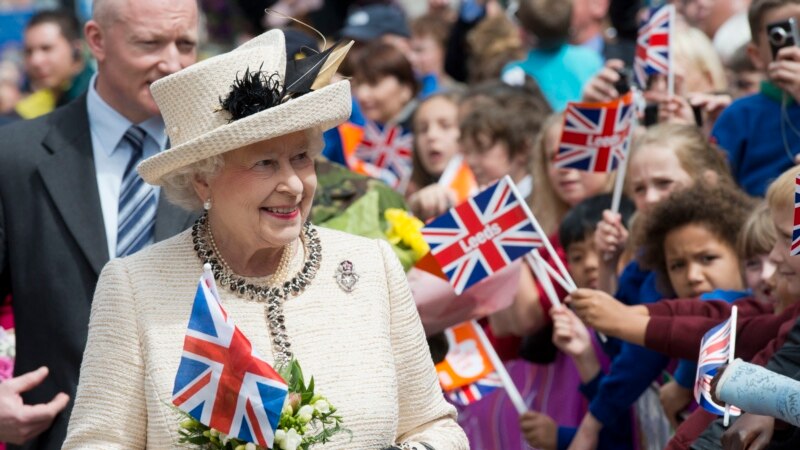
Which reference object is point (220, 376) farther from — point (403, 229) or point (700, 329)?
point (403, 229)

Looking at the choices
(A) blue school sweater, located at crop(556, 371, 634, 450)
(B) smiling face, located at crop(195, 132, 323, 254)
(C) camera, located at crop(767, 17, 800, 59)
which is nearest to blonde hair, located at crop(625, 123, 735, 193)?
(C) camera, located at crop(767, 17, 800, 59)

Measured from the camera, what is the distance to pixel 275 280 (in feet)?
13.8

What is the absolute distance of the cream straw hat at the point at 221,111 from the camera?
12.9ft

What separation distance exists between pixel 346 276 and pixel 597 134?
116 inches

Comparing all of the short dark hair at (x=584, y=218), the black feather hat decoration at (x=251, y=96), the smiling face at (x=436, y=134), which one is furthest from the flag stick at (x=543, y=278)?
the smiling face at (x=436, y=134)

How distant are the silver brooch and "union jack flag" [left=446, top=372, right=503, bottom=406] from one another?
2799 millimetres

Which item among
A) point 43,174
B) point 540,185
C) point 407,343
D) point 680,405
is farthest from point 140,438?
point 540,185

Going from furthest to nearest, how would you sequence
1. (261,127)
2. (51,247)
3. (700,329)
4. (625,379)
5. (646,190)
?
(646,190) → (625,379) → (700,329) → (51,247) → (261,127)

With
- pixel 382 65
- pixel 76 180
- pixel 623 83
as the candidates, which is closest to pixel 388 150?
pixel 382 65

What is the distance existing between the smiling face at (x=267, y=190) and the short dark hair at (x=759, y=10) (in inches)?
129

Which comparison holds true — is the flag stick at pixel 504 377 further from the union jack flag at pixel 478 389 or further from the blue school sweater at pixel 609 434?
the blue school sweater at pixel 609 434

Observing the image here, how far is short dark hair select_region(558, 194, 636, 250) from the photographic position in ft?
22.5

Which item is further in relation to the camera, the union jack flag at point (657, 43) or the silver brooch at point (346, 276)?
the union jack flag at point (657, 43)

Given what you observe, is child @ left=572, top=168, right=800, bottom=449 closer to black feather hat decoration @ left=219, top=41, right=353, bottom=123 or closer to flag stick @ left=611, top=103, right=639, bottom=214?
flag stick @ left=611, top=103, right=639, bottom=214
